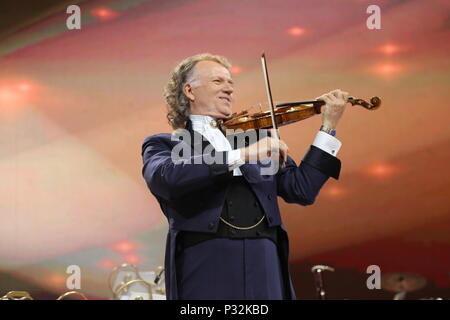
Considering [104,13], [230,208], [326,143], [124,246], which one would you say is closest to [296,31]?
[104,13]

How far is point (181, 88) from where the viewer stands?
2.43m

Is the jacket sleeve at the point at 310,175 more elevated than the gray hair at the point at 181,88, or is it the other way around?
the gray hair at the point at 181,88

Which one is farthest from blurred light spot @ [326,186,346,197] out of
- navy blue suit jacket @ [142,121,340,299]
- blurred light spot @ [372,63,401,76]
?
navy blue suit jacket @ [142,121,340,299]

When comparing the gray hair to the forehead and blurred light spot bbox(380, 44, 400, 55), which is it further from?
blurred light spot bbox(380, 44, 400, 55)

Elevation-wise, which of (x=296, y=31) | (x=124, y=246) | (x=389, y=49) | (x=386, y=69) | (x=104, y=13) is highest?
(x=104, y=13)

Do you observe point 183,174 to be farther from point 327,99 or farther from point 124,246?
point 124,246

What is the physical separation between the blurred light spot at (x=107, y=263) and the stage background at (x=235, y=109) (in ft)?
0.04

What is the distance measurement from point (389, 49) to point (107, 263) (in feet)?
7.28

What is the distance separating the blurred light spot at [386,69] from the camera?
4.00 m

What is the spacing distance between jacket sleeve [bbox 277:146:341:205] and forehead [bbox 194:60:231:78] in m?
0.44

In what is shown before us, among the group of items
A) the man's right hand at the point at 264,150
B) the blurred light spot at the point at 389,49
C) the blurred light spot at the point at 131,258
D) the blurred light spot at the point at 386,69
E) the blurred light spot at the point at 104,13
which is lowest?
the man's right hand at the point at 264,150

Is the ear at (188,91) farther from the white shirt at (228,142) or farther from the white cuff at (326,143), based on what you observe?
the white cuff at (326,143)

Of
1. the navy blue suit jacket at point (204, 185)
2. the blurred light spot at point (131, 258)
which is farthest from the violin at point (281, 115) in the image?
the blurred light spot at point (131, 258)
